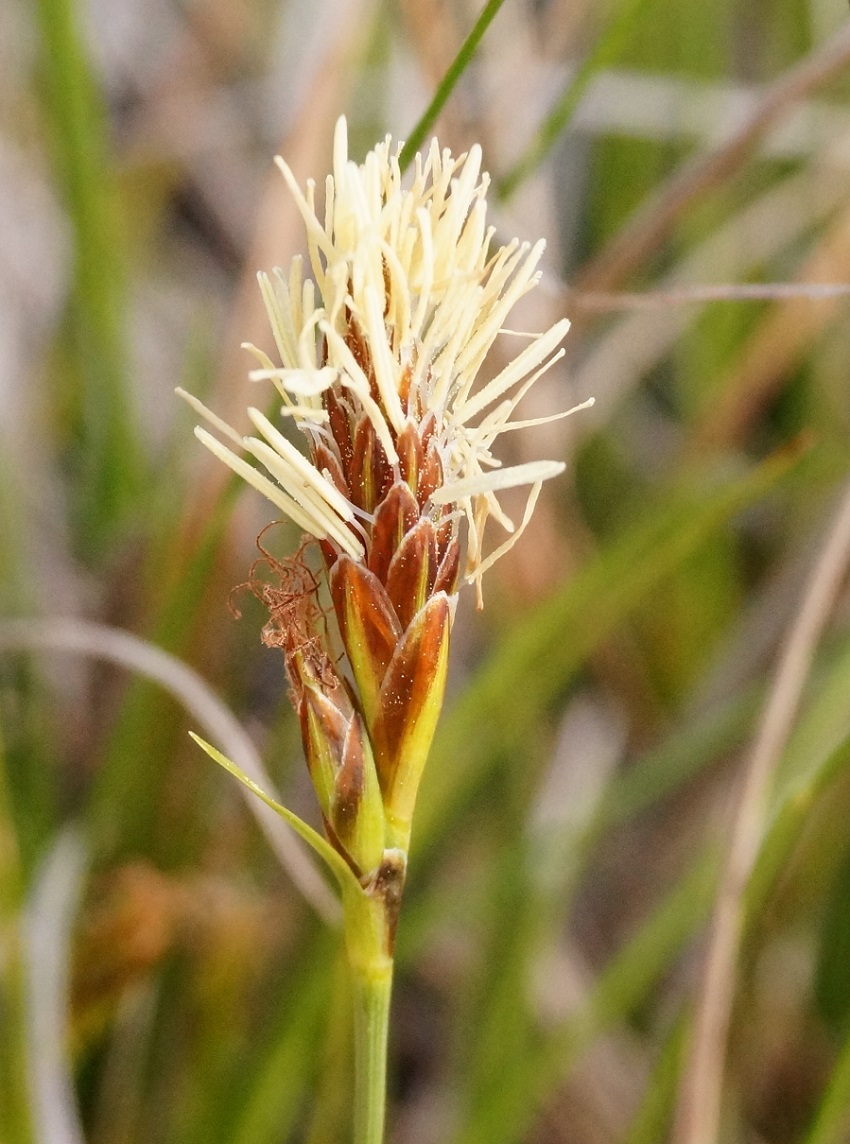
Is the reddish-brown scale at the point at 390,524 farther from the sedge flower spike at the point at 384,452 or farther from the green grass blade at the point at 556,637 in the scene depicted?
the green grass blade at the point at 556,637

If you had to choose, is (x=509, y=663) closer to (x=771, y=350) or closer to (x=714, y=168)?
(x=714, y=168)

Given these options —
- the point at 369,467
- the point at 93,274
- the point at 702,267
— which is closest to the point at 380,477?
the point at 369,467

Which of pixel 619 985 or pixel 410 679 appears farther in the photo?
pixel 619 985

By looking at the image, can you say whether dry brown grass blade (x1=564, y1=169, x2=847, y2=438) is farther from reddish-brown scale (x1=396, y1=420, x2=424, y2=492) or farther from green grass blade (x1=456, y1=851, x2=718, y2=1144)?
reddish-brown scale (x1=396, y1=420, x2=424, y2=492)

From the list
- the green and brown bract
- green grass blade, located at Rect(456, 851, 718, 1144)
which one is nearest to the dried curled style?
the green and brown bract

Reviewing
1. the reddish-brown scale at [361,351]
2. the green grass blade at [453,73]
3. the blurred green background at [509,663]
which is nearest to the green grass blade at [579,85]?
the blurred green background at [509,663]

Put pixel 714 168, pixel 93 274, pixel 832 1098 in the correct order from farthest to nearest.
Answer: pixel 93 274
pixel 714 168
pixel 832 1098

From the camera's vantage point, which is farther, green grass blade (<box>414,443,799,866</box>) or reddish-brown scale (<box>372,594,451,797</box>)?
green grass blade (<box>414,443,799,866</box>)

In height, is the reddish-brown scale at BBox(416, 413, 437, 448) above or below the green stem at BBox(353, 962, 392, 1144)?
above
